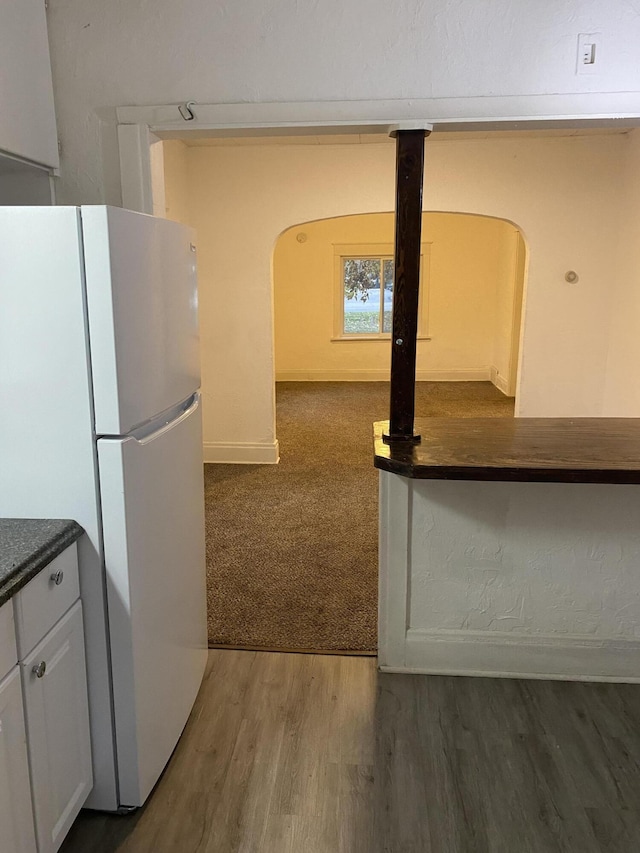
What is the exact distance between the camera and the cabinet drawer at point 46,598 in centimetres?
141

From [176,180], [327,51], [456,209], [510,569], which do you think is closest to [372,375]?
[456,209]

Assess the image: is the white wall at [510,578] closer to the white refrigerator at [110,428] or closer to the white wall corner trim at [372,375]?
the white refrigerator at [110,428]

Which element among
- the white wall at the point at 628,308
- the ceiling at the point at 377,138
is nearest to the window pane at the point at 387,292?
the ceiling at the point at 377,138

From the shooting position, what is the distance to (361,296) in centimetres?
906

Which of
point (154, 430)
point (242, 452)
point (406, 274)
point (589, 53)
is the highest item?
point (589, 53)

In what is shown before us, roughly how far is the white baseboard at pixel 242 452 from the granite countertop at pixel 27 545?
3.50 meters

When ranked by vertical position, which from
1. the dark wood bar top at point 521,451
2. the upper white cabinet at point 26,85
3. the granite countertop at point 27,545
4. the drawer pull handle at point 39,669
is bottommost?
the drawer pull handle at point 39,669

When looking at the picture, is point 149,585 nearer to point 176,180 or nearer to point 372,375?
point 176,180

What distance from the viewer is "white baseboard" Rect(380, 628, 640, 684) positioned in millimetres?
2420

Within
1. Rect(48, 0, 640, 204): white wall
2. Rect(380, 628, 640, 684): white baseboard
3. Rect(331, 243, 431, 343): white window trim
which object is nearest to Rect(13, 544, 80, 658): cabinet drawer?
Rect(380, 628, 640, 684): white baseboard

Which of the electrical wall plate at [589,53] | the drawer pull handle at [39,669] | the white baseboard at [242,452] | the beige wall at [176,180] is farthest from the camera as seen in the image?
the white baseboard at [242,452]

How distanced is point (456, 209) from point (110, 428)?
3.71m

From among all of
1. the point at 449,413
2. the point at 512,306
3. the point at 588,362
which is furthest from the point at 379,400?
the point at 588,362

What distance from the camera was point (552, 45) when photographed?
80.8 inches
